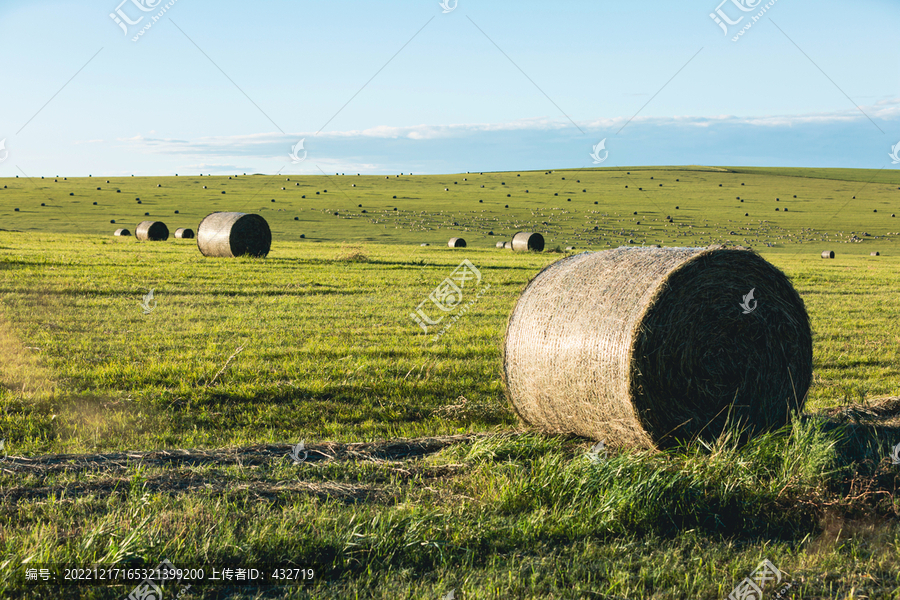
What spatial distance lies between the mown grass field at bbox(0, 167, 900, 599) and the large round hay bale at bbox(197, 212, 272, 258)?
11323 millimetres

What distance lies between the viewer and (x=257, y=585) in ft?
14.1

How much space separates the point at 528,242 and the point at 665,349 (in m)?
36.9

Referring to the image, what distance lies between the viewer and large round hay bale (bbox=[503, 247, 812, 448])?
6.94m

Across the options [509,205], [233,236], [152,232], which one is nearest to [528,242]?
[233,236]

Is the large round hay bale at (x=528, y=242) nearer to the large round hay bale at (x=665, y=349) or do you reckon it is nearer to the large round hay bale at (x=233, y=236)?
the large round hay bale at (x=233, y=236)

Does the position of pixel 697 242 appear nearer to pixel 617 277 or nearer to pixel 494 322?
pixel 494 322

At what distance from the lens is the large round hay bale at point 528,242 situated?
43.6 metres

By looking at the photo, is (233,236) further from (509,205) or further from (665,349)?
(509,205)

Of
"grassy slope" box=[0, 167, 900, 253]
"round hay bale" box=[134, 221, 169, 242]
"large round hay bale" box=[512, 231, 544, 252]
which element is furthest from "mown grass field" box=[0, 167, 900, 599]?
"grassy slope" box=[0, 167, 900, 253]

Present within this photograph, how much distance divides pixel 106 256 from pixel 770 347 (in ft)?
81.8

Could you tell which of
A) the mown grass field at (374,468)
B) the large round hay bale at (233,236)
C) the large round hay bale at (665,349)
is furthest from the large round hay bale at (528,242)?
the large round hay bale at (665,349)

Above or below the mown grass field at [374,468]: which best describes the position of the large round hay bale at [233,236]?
above

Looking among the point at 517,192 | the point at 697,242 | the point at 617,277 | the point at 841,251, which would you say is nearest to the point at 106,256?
the point at 617,277

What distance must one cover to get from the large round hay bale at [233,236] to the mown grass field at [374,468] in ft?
37.1
